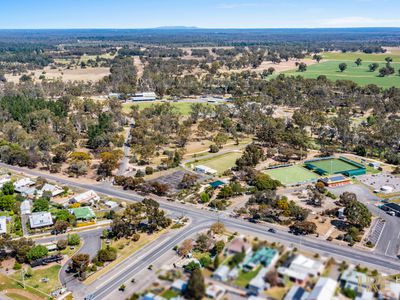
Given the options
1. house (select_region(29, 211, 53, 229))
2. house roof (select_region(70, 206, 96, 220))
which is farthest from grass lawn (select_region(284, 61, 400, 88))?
house (select_region(29, 211, 53, 229))

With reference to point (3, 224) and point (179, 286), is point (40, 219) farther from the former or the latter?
point (179, 286)

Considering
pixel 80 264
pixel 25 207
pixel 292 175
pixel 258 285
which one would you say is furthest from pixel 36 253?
pixel 292 175

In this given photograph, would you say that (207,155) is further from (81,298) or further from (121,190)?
(81,298)

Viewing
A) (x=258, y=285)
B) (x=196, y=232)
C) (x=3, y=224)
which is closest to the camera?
(x=258, y=285)

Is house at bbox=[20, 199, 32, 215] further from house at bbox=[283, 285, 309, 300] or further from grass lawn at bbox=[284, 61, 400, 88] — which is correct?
grass lawn at bbox=[284, 61, 400, 88]

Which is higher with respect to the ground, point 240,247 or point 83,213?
point 240,247

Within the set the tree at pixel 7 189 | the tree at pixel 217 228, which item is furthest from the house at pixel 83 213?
the tree at pixel 217 228

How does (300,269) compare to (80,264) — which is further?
(80,264)

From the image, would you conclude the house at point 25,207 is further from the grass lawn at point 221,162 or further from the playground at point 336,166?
the playground at point 336,166
